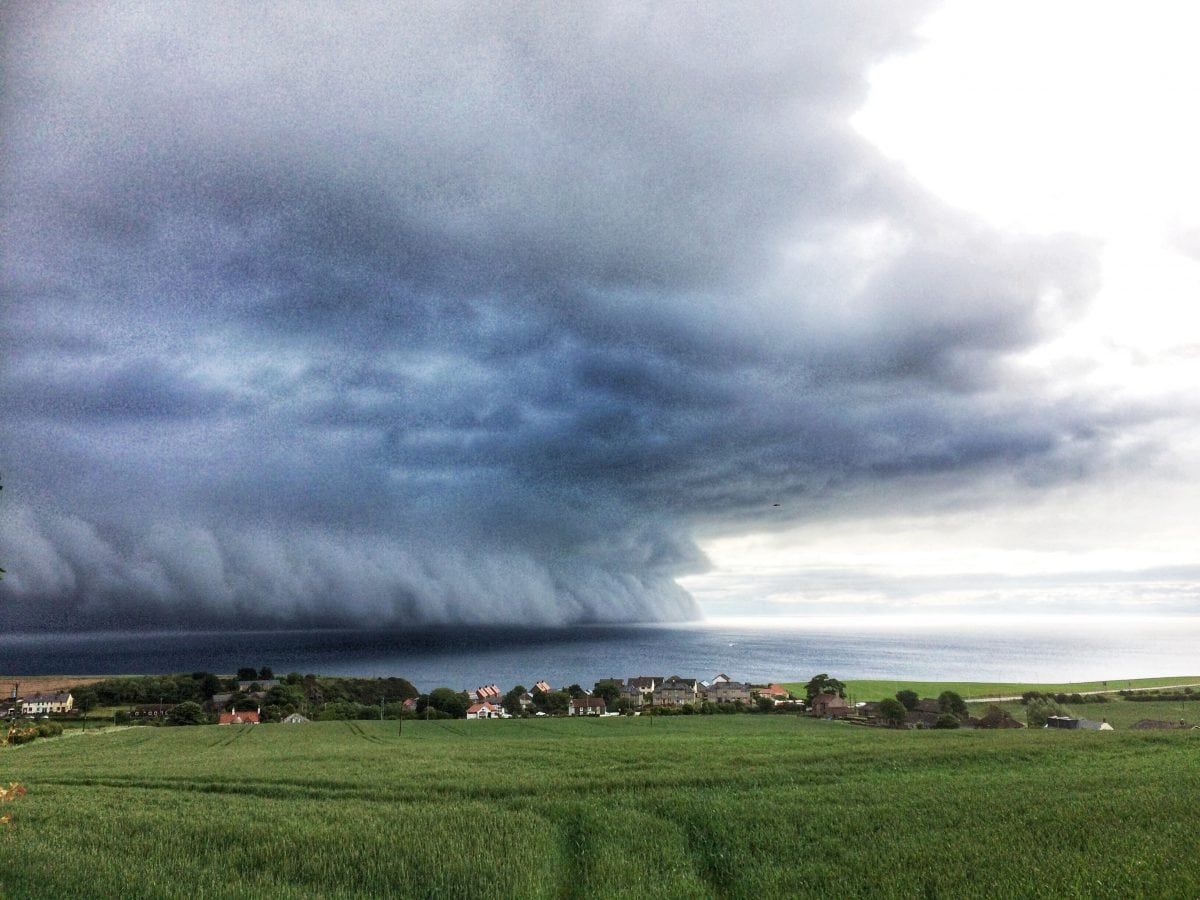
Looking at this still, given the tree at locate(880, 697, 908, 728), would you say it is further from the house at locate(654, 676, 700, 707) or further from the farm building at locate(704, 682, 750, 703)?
the house at locate(654, 676, 700, 707)

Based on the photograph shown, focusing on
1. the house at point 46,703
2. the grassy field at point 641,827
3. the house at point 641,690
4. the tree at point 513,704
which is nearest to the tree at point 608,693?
the house at point 641,690

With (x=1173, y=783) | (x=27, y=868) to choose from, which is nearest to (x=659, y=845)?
(x=27, y=868)

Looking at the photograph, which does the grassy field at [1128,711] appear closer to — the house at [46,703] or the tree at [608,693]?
the tree at [608,693]

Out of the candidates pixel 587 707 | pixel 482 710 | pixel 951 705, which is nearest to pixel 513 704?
pixel 482 710

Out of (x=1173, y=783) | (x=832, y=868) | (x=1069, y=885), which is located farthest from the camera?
(x=1173, y=783)

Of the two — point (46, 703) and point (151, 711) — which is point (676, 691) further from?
point (46, 703)

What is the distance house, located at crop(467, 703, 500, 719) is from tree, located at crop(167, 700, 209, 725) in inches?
1433

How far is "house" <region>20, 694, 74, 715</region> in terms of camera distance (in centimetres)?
10738

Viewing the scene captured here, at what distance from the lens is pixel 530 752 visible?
38.9 metres

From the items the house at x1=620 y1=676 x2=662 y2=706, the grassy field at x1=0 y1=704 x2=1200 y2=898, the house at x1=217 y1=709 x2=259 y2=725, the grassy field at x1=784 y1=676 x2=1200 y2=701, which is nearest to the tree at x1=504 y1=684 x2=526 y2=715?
the house at x1=620 y1=676 x2=662 y2=706

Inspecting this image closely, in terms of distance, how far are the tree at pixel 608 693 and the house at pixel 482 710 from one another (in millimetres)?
18017

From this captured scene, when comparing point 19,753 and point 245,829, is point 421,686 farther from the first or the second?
point 245,829

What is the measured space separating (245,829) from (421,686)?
173 meters

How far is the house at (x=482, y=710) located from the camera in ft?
327
